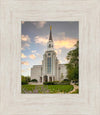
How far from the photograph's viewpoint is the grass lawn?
47.0 inches

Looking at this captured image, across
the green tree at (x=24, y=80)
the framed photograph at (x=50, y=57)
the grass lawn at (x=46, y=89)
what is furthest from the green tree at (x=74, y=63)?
the green tree at (x=24, y=80)

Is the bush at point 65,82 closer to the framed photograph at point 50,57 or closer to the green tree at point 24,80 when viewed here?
the framed photograph at point 50,57

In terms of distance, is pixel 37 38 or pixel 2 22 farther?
pixel 37 38

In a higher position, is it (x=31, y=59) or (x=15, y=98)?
(x=31, y=59)

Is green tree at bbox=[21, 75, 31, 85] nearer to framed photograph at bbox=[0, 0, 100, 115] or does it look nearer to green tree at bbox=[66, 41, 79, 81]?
framed photograph at bbox=[0, 0, 100, 115]

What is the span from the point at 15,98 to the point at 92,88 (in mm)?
693

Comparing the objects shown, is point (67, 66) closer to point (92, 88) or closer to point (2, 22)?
point (92, 88)

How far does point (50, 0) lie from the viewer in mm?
1081

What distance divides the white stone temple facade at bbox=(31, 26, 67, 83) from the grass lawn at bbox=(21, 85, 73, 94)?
0.23 feet

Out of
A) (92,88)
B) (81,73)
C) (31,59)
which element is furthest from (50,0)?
(92,88)

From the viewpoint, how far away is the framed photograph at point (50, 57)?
1.08 metres

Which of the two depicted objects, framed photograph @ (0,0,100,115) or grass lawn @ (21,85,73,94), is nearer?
framed photograph @ (0,0,100,115)

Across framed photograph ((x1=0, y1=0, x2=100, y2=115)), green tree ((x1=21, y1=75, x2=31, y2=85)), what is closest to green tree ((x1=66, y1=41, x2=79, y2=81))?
framed photograph ((x1=0, y1=0, x2=100, y2=115))

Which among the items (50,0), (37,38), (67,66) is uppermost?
(50,0)
